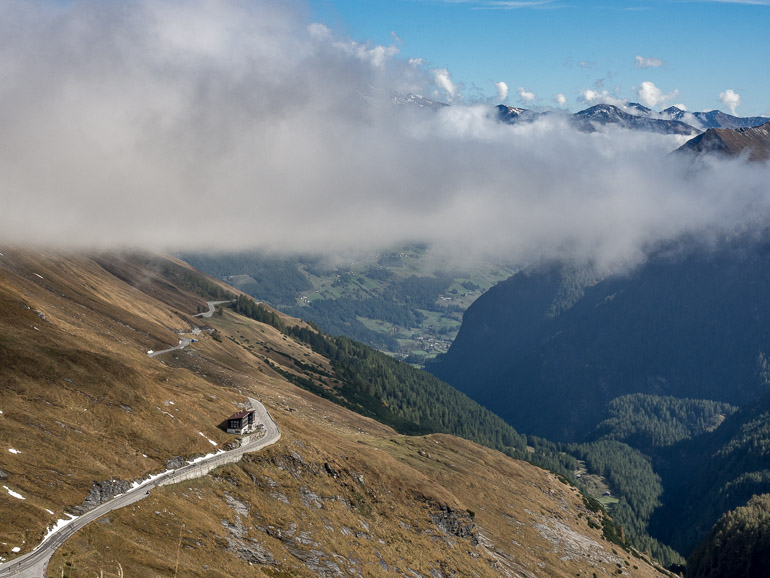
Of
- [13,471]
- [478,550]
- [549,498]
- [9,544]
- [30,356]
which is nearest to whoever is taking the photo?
[9,544]

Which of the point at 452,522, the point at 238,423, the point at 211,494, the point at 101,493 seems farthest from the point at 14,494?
the point at 452,522

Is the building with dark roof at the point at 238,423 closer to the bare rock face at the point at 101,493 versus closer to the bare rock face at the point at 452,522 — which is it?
the bare rock face at the point at 101,493

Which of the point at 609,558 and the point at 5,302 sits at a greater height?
the point at 5,302

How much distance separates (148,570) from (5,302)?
303 ft

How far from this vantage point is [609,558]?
165 meters

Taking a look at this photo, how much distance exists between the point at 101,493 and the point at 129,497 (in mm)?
3431

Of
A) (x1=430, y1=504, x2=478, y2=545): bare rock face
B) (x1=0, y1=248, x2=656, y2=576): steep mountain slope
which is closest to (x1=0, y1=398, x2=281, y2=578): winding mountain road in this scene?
(x1=0, y1=248, x2=656, y2=576): steep mountain slope

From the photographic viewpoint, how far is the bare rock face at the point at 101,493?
7278cm

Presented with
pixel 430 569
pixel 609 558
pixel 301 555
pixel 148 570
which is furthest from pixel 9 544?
pixel 609 558

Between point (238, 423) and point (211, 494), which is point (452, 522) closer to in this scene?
point (238, 423)

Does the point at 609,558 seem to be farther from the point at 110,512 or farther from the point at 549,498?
the point at 110,512

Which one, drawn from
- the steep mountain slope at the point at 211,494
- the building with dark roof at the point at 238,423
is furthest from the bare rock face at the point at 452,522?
the building with dark roof at the point at 238,423

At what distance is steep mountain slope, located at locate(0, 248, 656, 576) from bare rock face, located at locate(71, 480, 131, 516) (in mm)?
576

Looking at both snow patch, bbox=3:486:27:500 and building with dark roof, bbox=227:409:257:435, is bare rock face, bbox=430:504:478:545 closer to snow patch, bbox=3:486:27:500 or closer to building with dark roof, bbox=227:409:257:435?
building with dark roof, bbox=227:409:257:435
